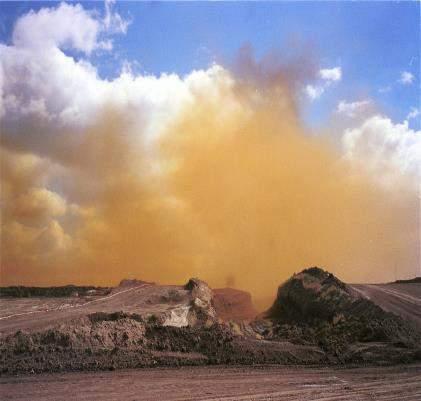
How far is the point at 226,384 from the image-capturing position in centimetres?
1577

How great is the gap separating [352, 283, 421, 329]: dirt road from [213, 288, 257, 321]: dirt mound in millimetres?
12795

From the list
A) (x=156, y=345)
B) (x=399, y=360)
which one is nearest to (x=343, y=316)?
(x=399, y=360)

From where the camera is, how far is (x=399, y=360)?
63.3 ft

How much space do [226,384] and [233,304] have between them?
30.6m

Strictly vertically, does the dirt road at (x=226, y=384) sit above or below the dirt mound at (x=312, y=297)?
below

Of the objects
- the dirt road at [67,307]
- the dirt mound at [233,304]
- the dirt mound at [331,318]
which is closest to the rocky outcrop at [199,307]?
the dirt road at [67,307]

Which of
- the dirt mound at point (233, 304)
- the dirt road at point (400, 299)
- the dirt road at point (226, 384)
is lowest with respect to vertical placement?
the dirt road at point (226, 384)

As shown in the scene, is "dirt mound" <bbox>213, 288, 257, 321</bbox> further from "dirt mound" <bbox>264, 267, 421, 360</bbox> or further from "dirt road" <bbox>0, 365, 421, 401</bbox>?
"dirt road" <bbox>0, 365, 421, 401</bbox>

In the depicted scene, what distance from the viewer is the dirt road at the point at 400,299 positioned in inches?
1051

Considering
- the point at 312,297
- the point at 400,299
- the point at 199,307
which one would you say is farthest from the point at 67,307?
the point at 400,299

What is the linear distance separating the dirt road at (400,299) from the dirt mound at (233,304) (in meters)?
12.8

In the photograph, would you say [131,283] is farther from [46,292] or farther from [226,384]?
[226,384]

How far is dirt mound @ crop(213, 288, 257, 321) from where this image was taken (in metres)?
42.0

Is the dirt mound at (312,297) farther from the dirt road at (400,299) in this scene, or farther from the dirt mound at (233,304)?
the dirt mound at (233,304)
